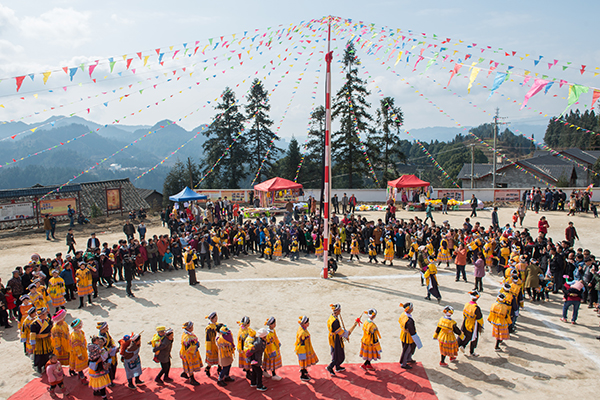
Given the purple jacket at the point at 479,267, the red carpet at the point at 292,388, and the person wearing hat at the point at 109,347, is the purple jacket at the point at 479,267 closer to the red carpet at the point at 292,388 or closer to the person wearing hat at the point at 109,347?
the red carpet at the point at 292,388

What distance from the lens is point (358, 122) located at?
3603 centimetres

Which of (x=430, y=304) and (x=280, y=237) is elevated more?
(x=280, y=237)

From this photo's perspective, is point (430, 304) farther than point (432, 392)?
Yes

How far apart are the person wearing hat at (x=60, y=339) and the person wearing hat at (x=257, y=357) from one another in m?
3.63

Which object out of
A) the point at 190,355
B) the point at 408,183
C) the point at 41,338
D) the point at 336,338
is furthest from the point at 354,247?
the point at 408,183

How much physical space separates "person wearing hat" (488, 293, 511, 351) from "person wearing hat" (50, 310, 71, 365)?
28.2 feet

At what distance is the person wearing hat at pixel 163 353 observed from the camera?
6676 mm

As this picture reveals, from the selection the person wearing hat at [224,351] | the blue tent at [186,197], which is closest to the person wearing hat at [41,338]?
the person wearing hat at [224,351]

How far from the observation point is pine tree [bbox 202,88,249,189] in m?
39.2

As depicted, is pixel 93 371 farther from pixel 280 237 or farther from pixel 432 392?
pixel 280 237

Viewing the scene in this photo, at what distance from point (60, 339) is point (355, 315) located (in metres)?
6.60

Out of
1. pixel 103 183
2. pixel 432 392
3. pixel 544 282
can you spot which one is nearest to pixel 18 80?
pixel 432 392

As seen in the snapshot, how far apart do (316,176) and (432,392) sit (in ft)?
133

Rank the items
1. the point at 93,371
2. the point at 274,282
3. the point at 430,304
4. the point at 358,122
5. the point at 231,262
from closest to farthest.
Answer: the point at 93,371
the point at 430,304
the point at 274,282
the point at 231,262
the point at 358,122
